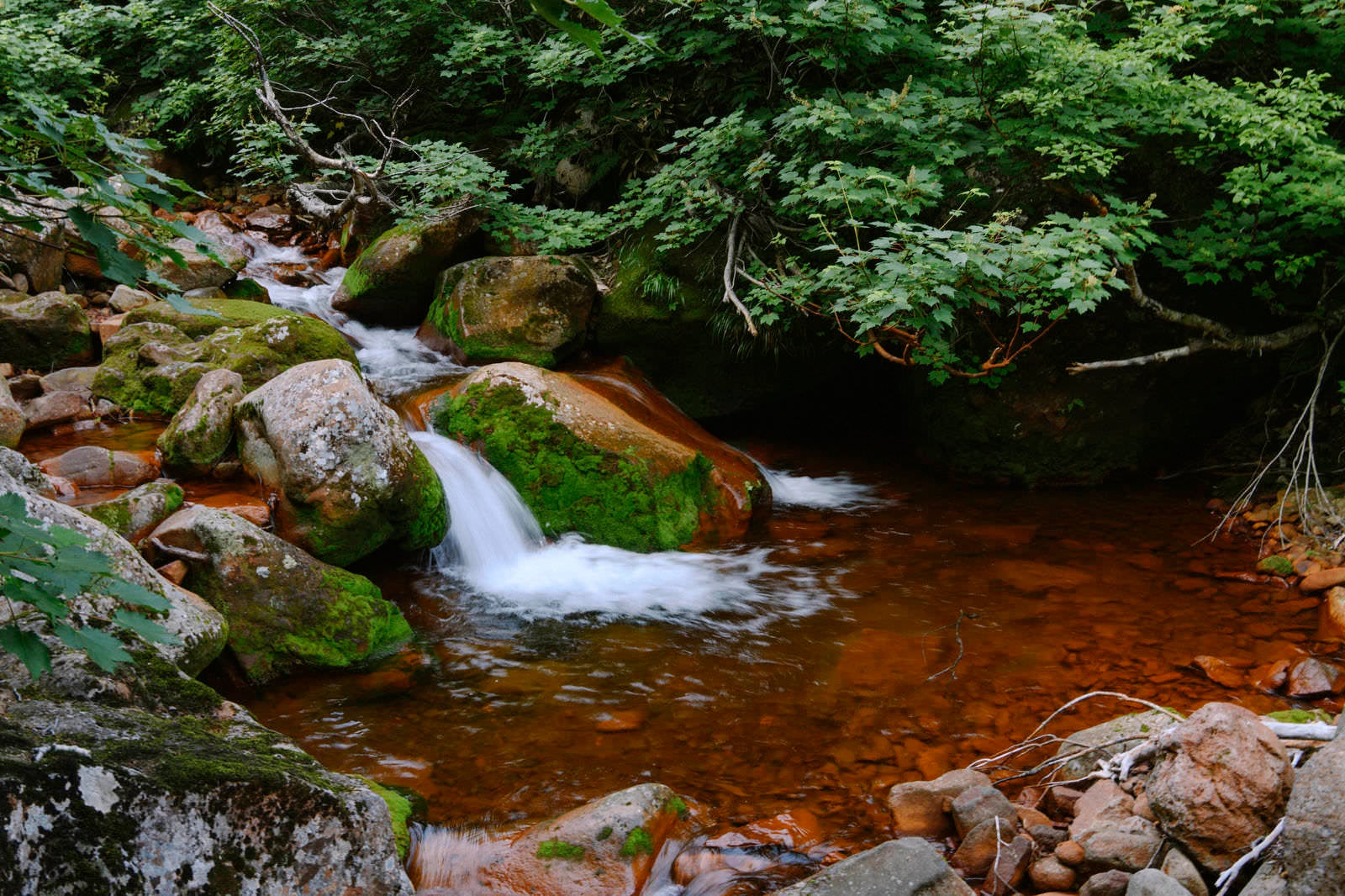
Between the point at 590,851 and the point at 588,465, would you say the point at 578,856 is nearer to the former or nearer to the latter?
the point at 590,851

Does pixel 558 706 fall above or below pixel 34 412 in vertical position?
below

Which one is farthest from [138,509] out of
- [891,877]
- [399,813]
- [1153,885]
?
[1153,885]

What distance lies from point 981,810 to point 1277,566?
3.85 meters

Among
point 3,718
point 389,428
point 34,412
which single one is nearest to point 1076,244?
point 389,428

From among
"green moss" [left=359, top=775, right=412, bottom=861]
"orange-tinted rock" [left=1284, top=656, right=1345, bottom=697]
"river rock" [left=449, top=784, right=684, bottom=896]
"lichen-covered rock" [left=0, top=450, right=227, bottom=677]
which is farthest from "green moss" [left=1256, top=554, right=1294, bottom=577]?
"lichen-covered rock" [left=0, top=450, right=227, bottom=677]

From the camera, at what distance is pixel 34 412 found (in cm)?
637

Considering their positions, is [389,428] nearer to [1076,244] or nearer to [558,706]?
[558,706]

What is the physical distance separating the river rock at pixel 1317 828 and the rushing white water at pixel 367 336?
6.66 meters

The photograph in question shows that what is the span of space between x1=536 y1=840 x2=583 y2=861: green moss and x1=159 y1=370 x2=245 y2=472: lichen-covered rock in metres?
3.79

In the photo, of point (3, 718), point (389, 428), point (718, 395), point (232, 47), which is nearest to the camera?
point (3, 718)

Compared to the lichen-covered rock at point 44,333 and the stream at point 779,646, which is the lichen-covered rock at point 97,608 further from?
the lichen-covered rock at point 44,333

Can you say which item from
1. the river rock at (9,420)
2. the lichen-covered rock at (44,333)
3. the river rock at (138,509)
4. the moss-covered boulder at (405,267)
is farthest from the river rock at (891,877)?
the lichen-covered rock at (44,333)

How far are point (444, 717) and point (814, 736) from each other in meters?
1.81

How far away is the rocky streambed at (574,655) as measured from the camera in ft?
7.68
